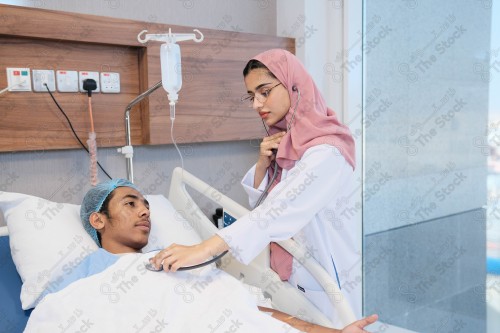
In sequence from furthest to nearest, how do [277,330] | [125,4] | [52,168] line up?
1. [125,4]
2. [52,168]
3. [277,330]

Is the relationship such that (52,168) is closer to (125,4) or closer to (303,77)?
(125,4)

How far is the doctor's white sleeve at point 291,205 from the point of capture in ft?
4.97

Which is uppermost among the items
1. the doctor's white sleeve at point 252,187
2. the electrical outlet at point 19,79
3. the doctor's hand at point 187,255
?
the electrical outlet at point 19,79

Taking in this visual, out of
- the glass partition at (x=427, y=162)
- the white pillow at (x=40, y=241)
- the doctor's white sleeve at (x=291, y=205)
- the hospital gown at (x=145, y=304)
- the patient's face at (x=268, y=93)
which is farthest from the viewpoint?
the glass partition at (x=427, y=162)

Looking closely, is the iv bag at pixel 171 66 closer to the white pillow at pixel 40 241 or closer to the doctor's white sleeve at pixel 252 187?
the doctor's white sleeve at pixel 252 187

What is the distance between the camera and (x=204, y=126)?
8.27 feet

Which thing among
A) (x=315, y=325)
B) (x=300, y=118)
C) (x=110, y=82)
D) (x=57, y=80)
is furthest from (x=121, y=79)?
(x=315, y=325)

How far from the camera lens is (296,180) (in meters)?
1.57

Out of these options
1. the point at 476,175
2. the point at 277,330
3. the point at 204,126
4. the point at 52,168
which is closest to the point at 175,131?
the point at 204,126

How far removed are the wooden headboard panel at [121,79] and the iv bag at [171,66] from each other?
383 mm

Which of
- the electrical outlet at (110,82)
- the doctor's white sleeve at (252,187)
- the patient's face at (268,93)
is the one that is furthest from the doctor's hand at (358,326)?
the electrical outlet at (110,82)

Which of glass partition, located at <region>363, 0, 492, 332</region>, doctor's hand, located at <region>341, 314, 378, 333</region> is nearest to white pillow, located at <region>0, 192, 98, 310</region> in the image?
doctor's hand, located at <region>341, 314, 378, 333</region>

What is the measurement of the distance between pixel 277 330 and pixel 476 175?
1513 mm

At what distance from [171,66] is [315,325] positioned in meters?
1.08
